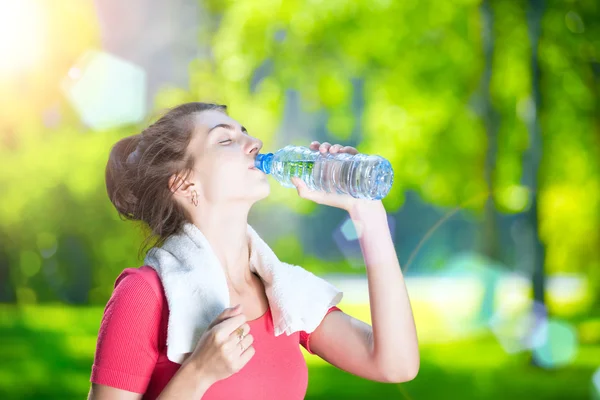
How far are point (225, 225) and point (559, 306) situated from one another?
5641 millimetres

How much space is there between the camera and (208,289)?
1.01 metres

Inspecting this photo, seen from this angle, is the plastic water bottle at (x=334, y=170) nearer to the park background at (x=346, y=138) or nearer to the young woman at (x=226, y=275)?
the young woman at (x=226, y=275)

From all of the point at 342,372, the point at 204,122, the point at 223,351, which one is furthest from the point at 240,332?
the point at 342,372

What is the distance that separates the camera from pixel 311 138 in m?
5.86

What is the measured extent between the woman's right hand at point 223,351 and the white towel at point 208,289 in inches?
2.5

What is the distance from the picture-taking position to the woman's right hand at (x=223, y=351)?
887mm

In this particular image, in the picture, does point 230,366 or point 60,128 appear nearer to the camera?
point 230,366

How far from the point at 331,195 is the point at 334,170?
0.05 meters

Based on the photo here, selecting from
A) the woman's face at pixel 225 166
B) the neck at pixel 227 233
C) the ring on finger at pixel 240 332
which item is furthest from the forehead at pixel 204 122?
the ring on finger at pixel 240 332

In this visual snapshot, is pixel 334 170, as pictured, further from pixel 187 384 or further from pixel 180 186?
pixel 187 384

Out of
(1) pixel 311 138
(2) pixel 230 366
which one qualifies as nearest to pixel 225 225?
(2) pixel 230 366

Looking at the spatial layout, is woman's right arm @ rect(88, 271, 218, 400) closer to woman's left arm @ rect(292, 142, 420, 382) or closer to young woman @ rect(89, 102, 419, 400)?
young woman @ rect(89, 102, 419, 400)

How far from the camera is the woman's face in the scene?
1.07 m

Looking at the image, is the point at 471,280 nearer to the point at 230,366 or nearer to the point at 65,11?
the point at 65,11
